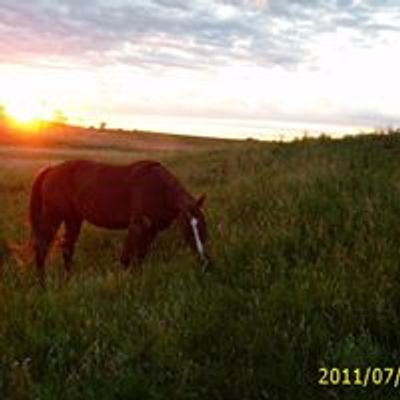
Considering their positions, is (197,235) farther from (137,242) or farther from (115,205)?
(115,205)

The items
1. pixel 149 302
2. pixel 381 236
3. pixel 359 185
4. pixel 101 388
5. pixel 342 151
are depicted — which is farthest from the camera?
pixel 342 151

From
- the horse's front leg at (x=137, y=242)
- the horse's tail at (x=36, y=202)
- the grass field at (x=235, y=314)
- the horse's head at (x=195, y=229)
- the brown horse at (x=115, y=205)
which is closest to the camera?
the grass field at (x=235, y=314)

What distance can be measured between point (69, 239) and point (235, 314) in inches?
210

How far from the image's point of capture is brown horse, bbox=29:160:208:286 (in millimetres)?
10630

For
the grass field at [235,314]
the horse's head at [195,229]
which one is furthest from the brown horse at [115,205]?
the grass field at [235,314]

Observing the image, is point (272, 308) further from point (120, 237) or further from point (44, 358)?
point (120, 237)

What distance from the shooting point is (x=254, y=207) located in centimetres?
1280

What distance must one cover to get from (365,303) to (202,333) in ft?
5.34

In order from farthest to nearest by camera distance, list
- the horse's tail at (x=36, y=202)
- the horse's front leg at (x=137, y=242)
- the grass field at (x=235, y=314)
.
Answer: the horse's tail at (x=36, y=202), the horse's front leg at (x=137, y=242), the grass field at (x=235, y=314)

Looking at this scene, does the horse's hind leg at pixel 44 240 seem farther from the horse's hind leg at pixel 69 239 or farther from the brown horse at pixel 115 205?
the horse's hind leg at pixel 69 239

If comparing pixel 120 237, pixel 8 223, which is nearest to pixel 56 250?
pixel 120 237

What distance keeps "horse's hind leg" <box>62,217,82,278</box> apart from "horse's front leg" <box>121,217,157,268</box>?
1.64 m

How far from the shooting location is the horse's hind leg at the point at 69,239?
12.4m

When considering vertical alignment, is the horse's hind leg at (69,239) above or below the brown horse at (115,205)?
below
